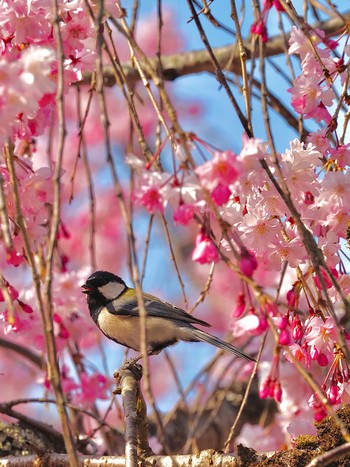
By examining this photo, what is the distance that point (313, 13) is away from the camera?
2.59 m

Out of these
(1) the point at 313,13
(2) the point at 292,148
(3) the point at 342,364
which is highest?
(1) the point at 313,13

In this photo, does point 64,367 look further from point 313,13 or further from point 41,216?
point 313,13

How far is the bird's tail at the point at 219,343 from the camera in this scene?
229cm

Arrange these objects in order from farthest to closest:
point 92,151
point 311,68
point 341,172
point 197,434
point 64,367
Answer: point 92,151
point 197,434
point 64,367
point 311,68
point 341,172

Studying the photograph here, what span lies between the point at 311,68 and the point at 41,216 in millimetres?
799

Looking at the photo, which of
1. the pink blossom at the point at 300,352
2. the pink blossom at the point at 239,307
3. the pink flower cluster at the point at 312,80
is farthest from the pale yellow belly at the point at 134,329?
the pink blossom at the point at 239,307

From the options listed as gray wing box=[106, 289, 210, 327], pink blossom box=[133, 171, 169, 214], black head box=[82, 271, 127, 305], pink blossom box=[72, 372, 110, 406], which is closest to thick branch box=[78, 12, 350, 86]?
black head box=[82, 271, 127, 305]

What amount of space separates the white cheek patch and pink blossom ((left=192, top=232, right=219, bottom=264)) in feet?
5.23

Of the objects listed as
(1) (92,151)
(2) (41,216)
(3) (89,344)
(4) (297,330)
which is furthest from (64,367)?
(1) (92,151)

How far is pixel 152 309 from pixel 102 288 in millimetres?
339

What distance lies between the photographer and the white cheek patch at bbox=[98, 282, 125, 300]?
10.1 ft

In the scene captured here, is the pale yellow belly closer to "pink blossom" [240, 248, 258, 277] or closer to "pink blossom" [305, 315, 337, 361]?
"pink blossom" [305, 315, 337, 361]

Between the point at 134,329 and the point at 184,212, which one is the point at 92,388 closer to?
the point at 134,329

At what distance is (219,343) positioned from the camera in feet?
7.91
